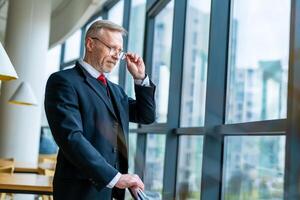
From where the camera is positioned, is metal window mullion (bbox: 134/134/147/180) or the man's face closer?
the man's face

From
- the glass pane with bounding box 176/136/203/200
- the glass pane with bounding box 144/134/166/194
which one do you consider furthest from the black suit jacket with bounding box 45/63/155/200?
the glass pane with bounding box 144/134/166/194

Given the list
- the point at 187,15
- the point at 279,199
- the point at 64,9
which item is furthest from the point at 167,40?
the point at 64,9

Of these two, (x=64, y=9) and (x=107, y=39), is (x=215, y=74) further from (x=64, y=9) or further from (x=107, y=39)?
(x=64, y=9)

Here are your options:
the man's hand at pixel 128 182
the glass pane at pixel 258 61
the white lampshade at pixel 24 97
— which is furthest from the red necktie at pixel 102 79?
the white lampshade at pixel 24 97

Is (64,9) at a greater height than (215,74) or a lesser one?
greater

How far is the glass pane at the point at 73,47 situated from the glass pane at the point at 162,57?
4.94m

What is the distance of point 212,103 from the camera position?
9.34ft

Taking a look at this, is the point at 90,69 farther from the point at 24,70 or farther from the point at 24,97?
the point at 24,70

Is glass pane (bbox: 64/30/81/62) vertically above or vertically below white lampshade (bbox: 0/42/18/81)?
above

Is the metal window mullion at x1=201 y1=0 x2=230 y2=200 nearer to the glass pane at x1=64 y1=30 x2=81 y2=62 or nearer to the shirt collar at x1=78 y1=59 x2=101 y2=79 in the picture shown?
the shirt collar at x1=78 y1=59 x2=101 y2=79

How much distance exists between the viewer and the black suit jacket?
134 centimetres

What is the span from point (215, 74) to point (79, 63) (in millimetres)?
1476

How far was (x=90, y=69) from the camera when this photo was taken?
60.7 inches

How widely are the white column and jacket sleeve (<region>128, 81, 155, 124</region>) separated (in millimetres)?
4552
